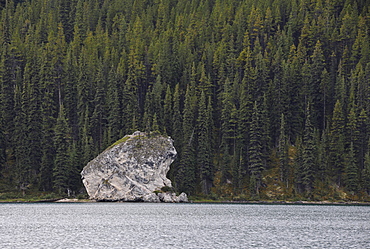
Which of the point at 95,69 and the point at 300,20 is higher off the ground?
the point at 300,20

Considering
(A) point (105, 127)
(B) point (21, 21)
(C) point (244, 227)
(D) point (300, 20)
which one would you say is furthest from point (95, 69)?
(C) point (244, 227)

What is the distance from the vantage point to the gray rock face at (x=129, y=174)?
114m

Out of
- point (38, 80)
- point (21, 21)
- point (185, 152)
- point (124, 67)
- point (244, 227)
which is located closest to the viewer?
point (244, 227)

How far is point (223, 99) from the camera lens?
480ft

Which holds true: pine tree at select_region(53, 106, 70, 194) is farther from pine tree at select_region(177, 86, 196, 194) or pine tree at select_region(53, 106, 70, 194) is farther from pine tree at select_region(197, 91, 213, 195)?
pine tree at select_region(197, 91, 213, 195)

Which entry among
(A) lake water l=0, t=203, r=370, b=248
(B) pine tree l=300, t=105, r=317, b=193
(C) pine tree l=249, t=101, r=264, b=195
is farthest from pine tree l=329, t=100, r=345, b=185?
(A) lake water l=0, t=203, r=370, b=248

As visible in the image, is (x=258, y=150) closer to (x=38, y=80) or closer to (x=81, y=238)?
(x=38, y=80)

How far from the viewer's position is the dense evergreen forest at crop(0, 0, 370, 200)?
4961 inches

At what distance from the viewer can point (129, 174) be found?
11438 cm

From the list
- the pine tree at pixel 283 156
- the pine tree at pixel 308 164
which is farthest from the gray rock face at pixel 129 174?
the pine tree at pixel 308 164

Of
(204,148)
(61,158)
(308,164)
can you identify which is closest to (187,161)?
(204,148)

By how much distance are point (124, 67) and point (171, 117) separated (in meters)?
26.4

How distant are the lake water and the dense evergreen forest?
146ft

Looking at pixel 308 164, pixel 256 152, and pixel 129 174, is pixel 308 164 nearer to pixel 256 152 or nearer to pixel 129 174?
pixel 256 152
